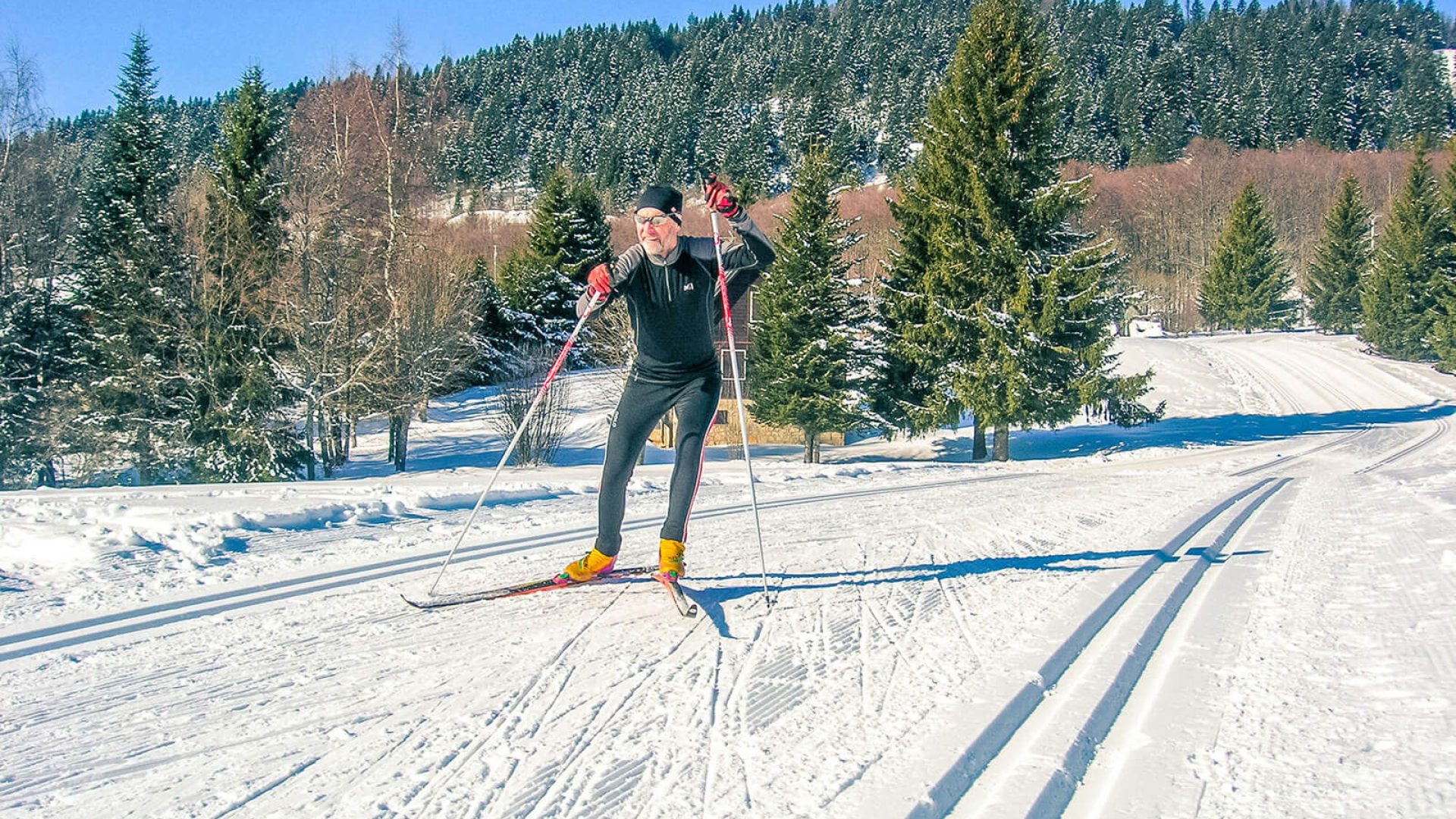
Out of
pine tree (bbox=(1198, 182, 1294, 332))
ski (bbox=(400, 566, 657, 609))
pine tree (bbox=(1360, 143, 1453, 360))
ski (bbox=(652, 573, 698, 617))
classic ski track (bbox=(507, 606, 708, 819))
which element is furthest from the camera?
pine tree (bbox=(1198, 182, 1294, 332))

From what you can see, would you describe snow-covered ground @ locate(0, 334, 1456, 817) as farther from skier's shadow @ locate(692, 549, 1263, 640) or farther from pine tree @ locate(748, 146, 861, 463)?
pine tree @ locate(748, 146, 861, 463)

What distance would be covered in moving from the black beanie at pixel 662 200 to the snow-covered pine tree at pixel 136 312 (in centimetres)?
2448

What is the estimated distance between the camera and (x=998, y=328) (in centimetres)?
2286

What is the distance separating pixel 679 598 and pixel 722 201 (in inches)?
80.2

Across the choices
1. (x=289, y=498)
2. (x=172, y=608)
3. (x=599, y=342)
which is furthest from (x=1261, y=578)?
(x=599, y=342)

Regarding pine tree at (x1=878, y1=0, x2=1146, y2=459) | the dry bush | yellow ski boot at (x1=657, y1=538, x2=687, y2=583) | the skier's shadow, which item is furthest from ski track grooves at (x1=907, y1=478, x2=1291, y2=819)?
the dry bush

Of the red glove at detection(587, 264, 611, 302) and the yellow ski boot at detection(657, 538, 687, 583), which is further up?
the red glove at detection(587, 264, 611, 302)

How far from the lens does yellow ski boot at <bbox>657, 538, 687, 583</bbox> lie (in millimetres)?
4430

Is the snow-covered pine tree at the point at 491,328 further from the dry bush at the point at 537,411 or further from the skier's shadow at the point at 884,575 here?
the skier's shadow at the point at 884,575

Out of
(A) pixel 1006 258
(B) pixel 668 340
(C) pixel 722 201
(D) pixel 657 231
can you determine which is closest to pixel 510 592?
(B) pixel 668 340

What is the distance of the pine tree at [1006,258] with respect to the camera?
74.3 feet

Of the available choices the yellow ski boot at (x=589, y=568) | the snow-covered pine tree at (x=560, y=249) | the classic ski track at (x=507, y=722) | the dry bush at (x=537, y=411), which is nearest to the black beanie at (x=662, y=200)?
the yellow ski boot at (x=589, y=568)

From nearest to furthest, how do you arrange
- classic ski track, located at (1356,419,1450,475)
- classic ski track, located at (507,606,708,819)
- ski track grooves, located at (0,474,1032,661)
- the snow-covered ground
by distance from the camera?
classic ski track, located at (507,606,708,819) → the snow-covered ground → ski track grooves, located at (0,474,1032,661) → classic ski track, located at (1356,419,1450,475)

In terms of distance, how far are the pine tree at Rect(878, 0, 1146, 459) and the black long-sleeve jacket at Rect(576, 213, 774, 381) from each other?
760 inches
